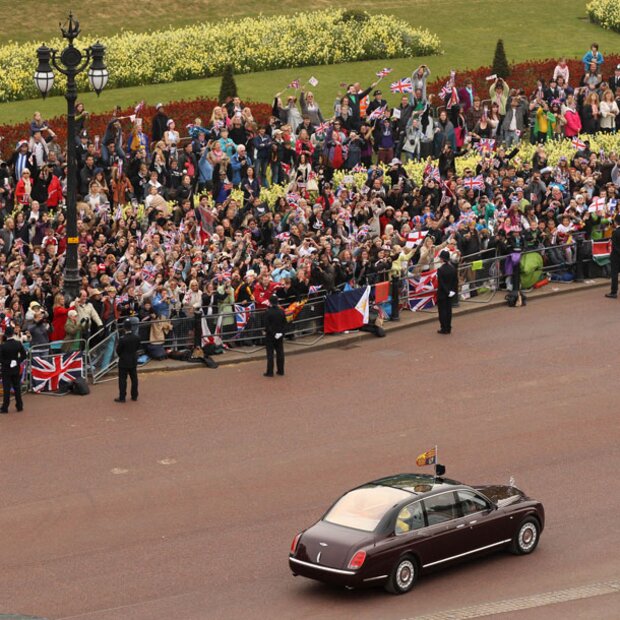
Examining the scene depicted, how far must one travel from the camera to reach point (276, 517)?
71.7 ft

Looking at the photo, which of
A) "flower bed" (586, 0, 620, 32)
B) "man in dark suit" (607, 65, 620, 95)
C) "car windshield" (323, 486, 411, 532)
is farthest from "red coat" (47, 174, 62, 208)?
"flower bed" (586, 0, 620, 32)

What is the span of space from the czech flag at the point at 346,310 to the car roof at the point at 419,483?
415 inches

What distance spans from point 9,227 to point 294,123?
9.94 metres

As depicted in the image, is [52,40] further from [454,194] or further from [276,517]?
[276,517]

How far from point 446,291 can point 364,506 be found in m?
12.1

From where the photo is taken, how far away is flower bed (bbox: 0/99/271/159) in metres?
37.8

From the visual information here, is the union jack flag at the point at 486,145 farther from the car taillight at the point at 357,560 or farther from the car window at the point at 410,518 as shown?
the car taillight at the point at 357,560

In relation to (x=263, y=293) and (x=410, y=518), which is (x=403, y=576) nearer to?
(x=410, y=518)

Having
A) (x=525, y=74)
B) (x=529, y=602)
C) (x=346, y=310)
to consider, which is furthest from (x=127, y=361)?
(x=525, y=74)

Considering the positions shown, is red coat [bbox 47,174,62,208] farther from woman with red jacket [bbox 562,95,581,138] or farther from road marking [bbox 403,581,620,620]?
road marking [bbox 403,581,620,620]

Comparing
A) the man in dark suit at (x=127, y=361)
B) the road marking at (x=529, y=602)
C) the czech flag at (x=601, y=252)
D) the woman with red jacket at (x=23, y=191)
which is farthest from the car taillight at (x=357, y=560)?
the czech flag at (x=601, y=252)

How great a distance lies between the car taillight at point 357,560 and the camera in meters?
18.7

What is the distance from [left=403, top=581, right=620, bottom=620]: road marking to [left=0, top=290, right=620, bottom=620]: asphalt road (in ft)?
0.48

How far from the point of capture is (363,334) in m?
31.3
